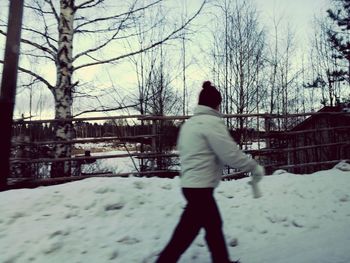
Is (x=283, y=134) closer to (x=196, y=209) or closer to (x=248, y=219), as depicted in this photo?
(x=248, y=219)

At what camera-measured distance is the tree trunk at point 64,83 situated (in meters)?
8.99

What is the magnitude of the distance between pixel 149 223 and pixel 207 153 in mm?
2472

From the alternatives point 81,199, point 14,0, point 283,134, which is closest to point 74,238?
point 81,199

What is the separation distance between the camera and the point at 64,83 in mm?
9258

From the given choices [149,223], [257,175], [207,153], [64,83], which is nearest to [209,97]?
[207,153]

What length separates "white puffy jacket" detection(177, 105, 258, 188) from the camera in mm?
3354

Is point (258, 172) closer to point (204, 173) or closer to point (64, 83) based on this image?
point (204, 173)

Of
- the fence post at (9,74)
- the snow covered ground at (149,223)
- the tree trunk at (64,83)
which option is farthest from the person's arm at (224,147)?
the tree trunk at (64,83)

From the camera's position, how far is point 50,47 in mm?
10016

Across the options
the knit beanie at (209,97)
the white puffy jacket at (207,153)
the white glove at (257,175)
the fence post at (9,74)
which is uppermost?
the fence post at (9,74)

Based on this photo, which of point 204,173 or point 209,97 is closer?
point 204,173

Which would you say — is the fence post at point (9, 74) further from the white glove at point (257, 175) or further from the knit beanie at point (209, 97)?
the white glove at point (257, 175)

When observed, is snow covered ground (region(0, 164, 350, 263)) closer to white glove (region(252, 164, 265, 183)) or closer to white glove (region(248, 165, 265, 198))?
white glove (region(248, 165, 265, 198))

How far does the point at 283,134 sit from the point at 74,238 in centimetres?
625
